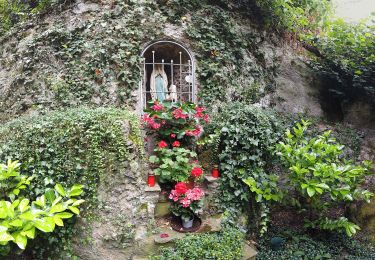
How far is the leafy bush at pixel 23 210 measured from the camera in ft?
7.59

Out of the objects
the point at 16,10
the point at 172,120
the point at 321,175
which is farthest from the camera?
the point at 16,10

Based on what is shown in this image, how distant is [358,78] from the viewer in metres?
5.56

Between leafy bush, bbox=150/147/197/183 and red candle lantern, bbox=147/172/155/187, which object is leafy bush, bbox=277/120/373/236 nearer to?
leafy bush, bbox=150/147/197/183

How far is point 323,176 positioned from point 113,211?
2.71 metres

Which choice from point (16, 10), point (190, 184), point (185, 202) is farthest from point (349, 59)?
point (16, 10)

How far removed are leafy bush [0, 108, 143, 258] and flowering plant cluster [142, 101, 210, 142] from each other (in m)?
0.81

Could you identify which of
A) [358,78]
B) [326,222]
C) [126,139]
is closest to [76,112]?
[126,139]

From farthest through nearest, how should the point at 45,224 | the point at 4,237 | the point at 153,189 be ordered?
1. the point at 153,189
2. the point at 45,224
3. the point at 4,237

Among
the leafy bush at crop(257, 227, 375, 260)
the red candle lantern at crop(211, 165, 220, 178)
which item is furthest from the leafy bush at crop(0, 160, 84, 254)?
the leafy bush at crop(257, 227, 375, 260)

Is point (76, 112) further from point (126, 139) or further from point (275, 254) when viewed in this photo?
point (275, 254)

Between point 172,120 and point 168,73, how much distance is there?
1865mm

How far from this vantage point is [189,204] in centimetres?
364

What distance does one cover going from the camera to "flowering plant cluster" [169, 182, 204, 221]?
11.9ft

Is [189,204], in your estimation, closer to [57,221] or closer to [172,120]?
[172,120]
